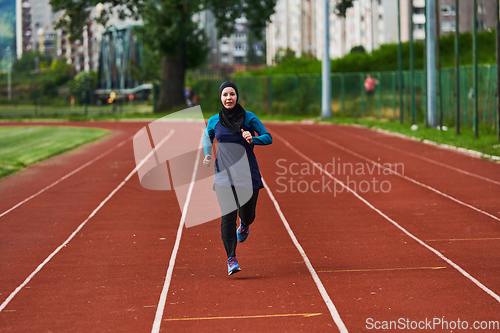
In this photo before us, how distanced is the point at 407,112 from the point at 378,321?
2858 centimetres

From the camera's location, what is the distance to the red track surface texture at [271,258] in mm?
6016

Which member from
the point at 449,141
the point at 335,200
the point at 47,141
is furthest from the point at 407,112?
the point at 335,200

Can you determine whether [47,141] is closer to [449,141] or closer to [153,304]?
[449,141]

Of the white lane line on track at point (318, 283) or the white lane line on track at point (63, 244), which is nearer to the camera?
the white lane line on track at point (318, 283)

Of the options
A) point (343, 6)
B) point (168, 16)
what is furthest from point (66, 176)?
point (343, 6)

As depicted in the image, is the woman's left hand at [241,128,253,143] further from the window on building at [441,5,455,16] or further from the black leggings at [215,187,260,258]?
the window on building at [441,5,455,16]

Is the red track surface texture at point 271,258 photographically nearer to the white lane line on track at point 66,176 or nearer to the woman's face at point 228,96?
the white lane line on track at point 66,176

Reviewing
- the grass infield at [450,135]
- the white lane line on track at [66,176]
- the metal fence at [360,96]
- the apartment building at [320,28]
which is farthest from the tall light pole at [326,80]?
the apartment building at [320,28]

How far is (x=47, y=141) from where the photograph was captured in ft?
88.7

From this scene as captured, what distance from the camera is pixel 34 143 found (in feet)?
86.5

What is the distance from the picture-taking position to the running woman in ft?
23.1

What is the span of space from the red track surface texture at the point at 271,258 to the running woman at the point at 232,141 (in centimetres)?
Result: 51

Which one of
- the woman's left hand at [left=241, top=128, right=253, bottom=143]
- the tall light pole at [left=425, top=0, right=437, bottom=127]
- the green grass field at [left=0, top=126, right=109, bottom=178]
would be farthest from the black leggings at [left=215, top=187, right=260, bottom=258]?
the tall light pole at [left=425, top=0, right=437, bottom=127]

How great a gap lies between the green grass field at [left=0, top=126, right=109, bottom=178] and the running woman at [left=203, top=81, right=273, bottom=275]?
11.0 m
